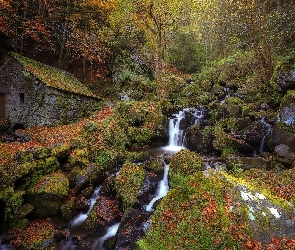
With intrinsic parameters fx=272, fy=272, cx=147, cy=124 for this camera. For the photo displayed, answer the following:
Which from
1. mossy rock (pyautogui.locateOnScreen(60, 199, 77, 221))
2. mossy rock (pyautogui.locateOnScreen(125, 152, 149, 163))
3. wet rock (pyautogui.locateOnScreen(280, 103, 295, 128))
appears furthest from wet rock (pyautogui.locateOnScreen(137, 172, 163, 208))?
wet rock (pyautogui.locateOnScreen(280, 103, 295, 128))

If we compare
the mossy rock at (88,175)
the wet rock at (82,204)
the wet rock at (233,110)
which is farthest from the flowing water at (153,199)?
the wet rock at (233,110)

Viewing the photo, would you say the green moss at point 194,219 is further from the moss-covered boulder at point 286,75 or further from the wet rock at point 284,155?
the moss-covered boulder at point 286,75

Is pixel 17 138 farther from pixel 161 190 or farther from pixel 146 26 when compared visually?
pixel 146 26

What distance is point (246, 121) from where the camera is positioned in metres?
13.9

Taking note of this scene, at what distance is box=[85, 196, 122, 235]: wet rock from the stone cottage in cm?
733

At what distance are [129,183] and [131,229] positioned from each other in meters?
2.85

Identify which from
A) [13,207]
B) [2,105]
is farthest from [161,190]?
[2,105]

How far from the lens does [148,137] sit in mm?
15406

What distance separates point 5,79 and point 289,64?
51.2ft

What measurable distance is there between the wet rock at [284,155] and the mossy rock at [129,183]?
18.6ft

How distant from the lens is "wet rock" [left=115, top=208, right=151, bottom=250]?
25.4 ft

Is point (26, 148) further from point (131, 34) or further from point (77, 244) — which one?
point (131, 34)

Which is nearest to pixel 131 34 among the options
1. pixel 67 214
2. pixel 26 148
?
pixel 26 148

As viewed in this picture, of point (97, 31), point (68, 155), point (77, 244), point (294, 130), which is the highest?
point (97, 31)
